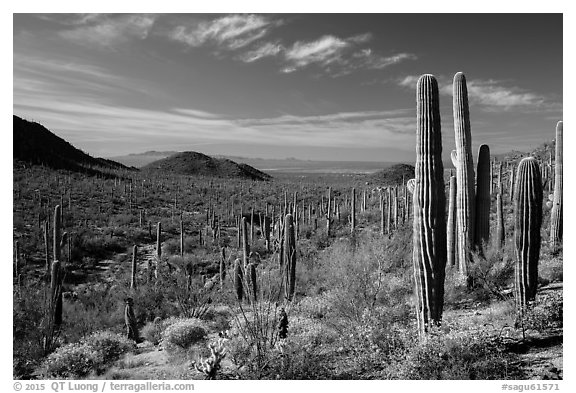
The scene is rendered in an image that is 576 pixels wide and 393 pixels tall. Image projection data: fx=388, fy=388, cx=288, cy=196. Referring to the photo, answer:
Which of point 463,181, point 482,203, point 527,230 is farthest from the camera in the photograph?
point 482,203

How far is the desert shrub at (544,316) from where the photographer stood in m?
6.87

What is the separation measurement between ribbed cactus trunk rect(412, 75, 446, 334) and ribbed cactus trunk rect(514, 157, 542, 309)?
1.65 metres

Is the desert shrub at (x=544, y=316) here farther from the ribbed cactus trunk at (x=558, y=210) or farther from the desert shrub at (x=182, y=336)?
the desert shrub at (x=182, y=336)

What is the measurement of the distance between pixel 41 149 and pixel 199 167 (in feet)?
103

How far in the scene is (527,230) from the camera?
7145mm

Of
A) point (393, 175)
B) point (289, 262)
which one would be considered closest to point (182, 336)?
point (289, 262)

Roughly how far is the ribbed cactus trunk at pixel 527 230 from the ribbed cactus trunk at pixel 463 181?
2912 millimetres

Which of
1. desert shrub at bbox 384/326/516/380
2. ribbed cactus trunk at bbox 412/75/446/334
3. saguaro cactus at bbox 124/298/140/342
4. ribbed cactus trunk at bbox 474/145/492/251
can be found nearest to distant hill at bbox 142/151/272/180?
saguaro cactus at bbox 124/298/140/342

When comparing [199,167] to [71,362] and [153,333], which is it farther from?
[71,362]

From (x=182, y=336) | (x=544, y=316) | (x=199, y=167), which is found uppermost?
(x=199, y=167)

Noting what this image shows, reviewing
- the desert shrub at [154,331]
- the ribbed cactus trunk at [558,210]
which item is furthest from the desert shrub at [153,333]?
the ribbed cactus trunk at [558,210]

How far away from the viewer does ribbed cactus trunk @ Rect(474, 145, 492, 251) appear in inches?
423
